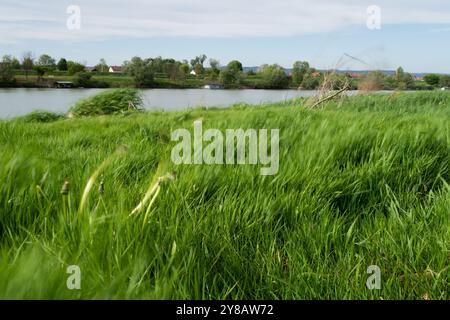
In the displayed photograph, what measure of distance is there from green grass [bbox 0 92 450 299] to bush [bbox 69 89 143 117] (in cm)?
694

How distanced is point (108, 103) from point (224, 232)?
8.20 meters

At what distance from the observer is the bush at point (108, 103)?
360 inches

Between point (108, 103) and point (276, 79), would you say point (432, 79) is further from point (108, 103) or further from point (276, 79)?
point (108, 103)

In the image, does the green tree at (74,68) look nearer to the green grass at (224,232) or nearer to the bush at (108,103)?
the bush at (108,103)

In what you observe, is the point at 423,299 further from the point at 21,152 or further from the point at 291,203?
the point at 21,152

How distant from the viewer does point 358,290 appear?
4.27 ft

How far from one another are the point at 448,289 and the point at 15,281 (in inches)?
46.0

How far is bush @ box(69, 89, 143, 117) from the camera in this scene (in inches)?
360

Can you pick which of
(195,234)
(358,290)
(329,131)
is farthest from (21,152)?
(329,131)

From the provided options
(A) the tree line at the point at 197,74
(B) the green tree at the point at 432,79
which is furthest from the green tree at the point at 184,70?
(B) the green tree at the point at 432,79

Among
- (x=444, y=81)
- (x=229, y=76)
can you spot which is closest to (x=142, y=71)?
(x=229, y=76)

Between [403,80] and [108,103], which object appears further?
[403,80]

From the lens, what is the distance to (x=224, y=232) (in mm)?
1552

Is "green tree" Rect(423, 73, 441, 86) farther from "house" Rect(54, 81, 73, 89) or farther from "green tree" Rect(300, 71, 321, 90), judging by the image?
"house" Rect(54, 81, 73, 89)
